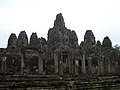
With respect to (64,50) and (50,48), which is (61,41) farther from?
(64,50)

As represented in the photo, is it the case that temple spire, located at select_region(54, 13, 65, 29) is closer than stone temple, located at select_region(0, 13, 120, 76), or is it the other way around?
stone temple, located at select_region(0, 13, 120, 76)

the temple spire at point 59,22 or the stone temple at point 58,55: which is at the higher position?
the temple spire at point 59,22

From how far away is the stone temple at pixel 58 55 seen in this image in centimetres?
2347

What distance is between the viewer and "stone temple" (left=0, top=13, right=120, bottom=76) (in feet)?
77.0

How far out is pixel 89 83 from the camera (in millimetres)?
14320

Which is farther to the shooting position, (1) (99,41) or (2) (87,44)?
(1) (99,41)

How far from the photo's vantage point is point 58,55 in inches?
1068

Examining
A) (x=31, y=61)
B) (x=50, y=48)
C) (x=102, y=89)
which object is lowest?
(x=102, y=89)

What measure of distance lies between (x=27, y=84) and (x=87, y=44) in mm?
30645

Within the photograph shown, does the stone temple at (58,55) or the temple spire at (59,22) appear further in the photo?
the temple spire at (59,22)

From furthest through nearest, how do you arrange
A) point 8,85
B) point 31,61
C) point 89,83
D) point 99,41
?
point 99,41
point 31,61
point 89,83
point 8,85

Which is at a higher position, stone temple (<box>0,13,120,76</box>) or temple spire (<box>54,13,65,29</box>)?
temple spire (<box>54,13,65,29</box>)

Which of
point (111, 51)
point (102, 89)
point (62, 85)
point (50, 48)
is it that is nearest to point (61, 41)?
point (50, 48)

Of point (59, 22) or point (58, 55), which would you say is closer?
point (58, 55)
